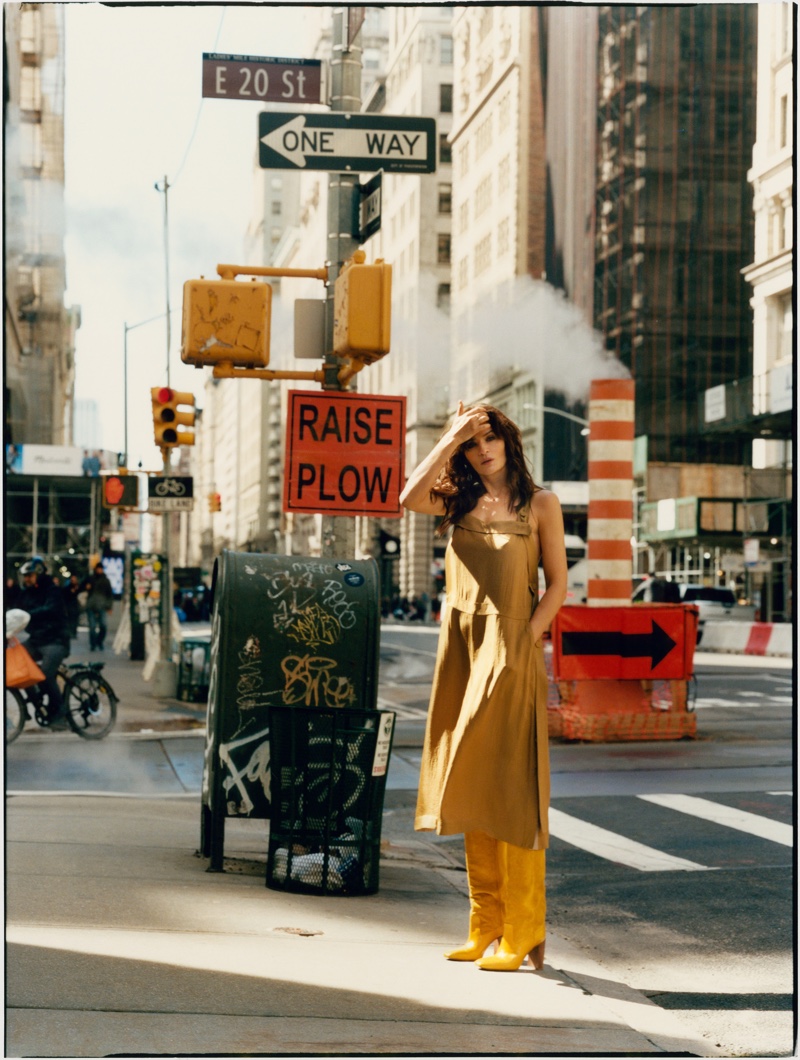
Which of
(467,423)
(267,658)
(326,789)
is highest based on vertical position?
(467,423)

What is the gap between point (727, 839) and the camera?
29.1 ft

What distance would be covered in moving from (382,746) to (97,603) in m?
29.5

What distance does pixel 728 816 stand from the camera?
384 inches

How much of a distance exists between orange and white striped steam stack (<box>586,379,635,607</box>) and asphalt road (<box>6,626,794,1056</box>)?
1.59 meters

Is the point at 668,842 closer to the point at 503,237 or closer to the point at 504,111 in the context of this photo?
the point at 504,111

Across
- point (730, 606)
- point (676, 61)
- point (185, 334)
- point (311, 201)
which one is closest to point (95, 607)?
point (730, 606)

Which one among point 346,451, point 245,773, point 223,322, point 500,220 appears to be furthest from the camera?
point 500,220

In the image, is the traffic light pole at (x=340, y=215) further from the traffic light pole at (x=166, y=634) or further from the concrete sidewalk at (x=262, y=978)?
the traffic light pole at (x=166, y=634)

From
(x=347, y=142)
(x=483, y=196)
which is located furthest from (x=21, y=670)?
(x=483, y=196)

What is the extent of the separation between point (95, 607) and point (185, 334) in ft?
90.1

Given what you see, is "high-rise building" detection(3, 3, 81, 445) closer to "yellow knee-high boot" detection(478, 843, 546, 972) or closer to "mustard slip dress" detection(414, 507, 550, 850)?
"mustard slip dress" detection(414, 507, 550, 850)

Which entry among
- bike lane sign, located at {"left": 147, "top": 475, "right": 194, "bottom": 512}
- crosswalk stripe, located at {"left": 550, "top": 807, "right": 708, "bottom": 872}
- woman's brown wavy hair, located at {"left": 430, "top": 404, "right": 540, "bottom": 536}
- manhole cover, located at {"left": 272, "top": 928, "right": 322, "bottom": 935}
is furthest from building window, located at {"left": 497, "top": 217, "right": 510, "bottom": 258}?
woman's brown wavy hair, located at {"left": 430, "top": 404, "right": 540, "bottom": 536}

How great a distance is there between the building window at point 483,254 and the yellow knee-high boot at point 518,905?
6955cm

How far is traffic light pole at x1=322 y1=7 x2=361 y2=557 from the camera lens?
329 inches
